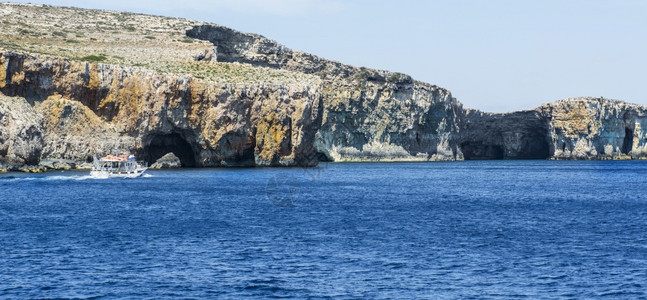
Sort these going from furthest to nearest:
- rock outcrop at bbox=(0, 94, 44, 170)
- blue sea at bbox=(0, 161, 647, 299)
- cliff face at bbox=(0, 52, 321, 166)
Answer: cliff face at bbox=(0, 52, 321, 166) → rock outcrop at bbox=(0, 94, 44, 170) → blue sea at bbox=(0, 161, 647, 299)

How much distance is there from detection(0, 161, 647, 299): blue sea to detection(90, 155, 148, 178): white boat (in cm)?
2574

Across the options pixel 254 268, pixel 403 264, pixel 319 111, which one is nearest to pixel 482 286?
pixel 403 264

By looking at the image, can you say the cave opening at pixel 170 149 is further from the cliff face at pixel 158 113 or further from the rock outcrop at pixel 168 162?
the rock outcrop at pixel 168 162

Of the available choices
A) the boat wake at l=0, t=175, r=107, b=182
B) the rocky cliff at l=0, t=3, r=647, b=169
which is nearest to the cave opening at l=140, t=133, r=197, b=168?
the rocky cliff at l=0, t=3, r=647, b=169

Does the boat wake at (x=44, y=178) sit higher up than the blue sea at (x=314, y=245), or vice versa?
the boat wake at (x=44, y=178)

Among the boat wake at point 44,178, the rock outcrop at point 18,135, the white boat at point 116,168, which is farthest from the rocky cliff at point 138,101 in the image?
the boat wake at point 44,178

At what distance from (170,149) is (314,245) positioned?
95.8 meters

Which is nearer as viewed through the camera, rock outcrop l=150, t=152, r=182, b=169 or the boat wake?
the boat wake

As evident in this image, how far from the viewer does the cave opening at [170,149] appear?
131 meters

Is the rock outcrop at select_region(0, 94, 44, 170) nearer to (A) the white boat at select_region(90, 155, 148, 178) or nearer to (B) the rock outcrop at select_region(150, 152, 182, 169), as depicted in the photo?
(A) the white boat at select_region(90, 155, 148, 178)

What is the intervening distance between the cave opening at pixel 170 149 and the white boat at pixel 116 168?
16562 millimetres

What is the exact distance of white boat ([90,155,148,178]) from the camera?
347ft

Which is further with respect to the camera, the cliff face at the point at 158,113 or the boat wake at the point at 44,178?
the cliff face at the point at 158,113

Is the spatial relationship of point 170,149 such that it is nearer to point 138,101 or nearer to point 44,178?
point 138,101
